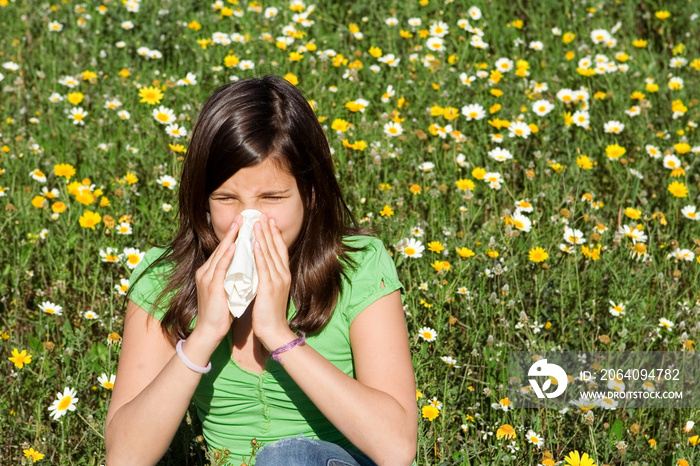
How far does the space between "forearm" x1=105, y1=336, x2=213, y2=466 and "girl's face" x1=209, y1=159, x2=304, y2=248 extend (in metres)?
0.30

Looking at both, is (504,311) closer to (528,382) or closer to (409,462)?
(528,382)

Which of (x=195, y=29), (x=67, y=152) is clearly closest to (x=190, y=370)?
(x=67, y=152)

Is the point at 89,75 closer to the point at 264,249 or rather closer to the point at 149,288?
the point at 149,288

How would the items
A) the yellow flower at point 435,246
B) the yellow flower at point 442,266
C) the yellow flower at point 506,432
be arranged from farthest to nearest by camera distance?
the yellow flower at point 435,246, the yellow flower at point 442,266, the yellow flower at point 506,432

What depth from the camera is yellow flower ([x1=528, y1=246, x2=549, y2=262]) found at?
291 centimetres

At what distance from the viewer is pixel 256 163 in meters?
1.93

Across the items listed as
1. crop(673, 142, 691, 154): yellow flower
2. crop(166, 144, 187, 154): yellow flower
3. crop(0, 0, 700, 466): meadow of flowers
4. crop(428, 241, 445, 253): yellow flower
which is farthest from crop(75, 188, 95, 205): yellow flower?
crop(673, 142, 691, 154): yellow flower

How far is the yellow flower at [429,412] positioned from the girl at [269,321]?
34 cm

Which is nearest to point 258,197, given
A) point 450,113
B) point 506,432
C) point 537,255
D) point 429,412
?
point 429,412

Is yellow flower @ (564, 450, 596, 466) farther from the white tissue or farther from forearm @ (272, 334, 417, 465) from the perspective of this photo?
the white tissue

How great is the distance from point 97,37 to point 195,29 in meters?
0.51

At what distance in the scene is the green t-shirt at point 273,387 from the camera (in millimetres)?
2080

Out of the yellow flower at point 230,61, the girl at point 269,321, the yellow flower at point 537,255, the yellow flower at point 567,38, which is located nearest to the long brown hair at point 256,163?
the girl at point 269,321

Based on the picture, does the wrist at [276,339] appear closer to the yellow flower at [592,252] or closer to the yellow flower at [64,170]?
the yellow flower at [592,252]
